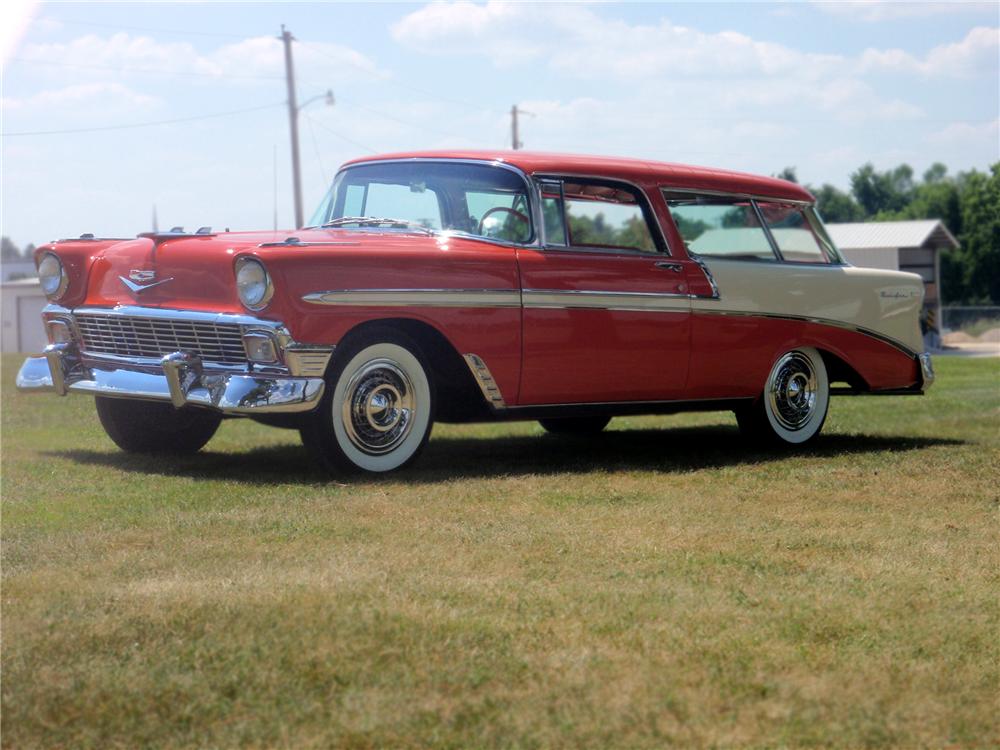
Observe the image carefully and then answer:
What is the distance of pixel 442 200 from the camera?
771 centimetres

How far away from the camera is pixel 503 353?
23.8ft

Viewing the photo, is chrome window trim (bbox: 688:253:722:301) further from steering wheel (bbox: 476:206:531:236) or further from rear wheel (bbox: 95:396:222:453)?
rear wheel (bbox: 95:396:222:453)

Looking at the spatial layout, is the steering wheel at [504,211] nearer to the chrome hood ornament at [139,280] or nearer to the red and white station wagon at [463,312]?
the red and white station wagon at [463,312]

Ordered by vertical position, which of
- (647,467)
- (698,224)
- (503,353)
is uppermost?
(698,224)

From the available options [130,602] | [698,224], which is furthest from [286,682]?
[698,224]

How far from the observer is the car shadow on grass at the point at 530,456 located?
7086 millimetres

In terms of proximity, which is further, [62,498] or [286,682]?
[62,498]

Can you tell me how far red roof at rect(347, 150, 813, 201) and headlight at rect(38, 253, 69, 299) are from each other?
181cm

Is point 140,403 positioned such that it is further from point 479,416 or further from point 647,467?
point 647,467

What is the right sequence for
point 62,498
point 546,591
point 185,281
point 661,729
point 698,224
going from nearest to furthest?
point 661,729
point 546,591
point 62,498
point 185,281
point 698,224

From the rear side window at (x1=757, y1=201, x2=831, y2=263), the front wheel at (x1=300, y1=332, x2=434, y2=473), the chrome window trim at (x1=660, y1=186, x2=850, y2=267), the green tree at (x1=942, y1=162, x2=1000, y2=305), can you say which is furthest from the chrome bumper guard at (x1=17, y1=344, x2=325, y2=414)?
the green tree at (x1=942, y1=162, x2=1000, y2=305)

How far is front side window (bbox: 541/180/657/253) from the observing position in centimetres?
763

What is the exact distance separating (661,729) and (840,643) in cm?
89

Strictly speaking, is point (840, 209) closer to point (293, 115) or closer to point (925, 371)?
point (293, 115)
